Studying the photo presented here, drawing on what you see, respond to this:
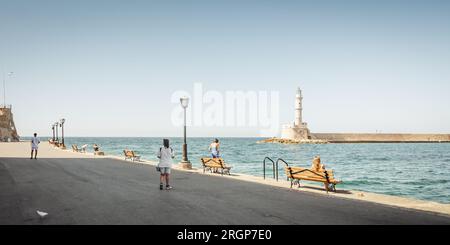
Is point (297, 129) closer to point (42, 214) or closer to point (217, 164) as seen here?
point (217, 164)

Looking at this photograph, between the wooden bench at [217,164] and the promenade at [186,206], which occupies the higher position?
the wooden bench at [217,164]

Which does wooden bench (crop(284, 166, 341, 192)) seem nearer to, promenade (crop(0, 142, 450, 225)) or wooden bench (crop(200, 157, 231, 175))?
promenade (crop(0, 142, 450, 225))

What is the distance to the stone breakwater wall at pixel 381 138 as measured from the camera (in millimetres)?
158200

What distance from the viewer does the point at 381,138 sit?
162500 mm

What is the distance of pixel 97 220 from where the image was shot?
8.23m

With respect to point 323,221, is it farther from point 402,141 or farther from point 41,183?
point 402,141

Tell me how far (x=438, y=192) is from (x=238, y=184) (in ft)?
56.5

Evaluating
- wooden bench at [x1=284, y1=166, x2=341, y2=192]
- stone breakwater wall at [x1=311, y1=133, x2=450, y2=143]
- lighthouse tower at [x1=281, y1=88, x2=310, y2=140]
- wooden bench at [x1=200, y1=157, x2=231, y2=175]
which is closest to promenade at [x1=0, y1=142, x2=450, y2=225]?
wooden bench at [x1=284, y1=166, x2=341, y2=192]

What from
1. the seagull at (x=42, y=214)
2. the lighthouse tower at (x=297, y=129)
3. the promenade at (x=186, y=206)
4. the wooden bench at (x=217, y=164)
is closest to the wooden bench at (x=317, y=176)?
the promenade at (x=186, y=206)

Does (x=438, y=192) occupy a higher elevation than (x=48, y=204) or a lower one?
lower

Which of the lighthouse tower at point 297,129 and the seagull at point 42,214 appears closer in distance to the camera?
the seagull at point 42,214

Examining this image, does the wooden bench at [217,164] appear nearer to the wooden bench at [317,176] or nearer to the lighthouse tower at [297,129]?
the wooden bench at [317,176]
